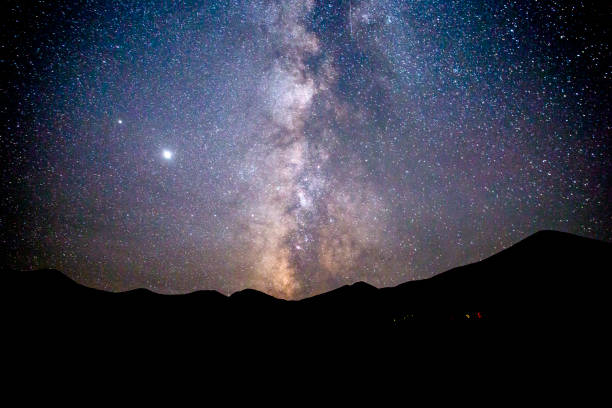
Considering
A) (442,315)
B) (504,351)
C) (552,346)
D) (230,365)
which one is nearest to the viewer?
(552,346)

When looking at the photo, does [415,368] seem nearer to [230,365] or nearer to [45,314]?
[230,365]

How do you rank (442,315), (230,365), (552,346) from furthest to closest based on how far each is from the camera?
(230,365) < (442,315) < (552,346)

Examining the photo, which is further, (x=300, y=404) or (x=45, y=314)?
(x=45, y=314)

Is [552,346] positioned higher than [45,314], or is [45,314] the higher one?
[45,314]

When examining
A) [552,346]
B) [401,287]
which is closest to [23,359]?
[401,287]

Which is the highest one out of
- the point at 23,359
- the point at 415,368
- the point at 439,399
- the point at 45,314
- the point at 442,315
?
the point at 45,314

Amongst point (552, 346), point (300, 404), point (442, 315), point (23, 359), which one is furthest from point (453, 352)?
point (23, 359)

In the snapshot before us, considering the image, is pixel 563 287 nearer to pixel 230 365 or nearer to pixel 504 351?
pixel 504 351
